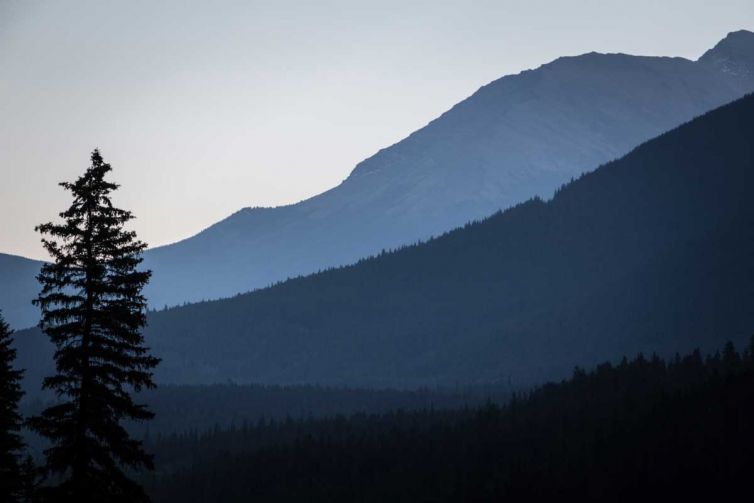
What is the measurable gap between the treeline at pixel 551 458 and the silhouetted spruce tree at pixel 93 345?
333 feet

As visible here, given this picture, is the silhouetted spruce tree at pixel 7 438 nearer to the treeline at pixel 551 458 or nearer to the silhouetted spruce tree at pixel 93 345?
the silhouetted spruce tree at pixel 93 345

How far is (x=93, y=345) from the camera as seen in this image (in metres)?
42.3

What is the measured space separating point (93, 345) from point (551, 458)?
118 m

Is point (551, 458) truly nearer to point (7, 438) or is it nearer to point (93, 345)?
point (7, 438)

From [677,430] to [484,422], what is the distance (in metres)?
47.2

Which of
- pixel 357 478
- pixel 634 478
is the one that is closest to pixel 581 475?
pixel 634 478

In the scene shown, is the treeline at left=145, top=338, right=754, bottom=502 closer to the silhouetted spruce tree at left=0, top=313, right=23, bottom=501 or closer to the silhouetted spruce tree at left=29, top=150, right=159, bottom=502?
the silhouetted spruce tree at left=0, top=313, right=23, bottom=501

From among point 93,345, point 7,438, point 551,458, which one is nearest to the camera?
point 93,345

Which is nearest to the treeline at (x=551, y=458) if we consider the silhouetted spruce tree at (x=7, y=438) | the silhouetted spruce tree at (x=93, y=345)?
the silhouetted spruce tree at (x=7, y=438)

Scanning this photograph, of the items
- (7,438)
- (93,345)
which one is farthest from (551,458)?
(93,345)

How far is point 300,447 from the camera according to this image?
199250mm

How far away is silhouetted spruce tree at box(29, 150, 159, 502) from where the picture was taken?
41281 mm

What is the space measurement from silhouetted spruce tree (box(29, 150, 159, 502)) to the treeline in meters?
101

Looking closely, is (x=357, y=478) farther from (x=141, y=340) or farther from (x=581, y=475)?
(x=141, y=340)
